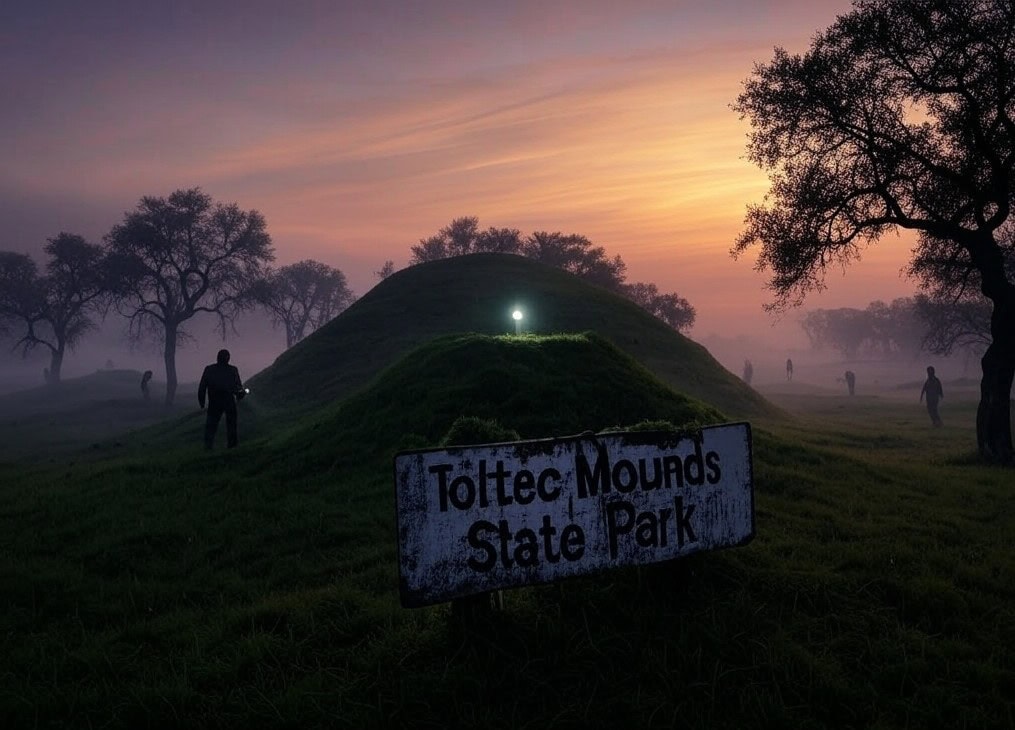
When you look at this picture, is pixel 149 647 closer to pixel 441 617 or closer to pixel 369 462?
pixel 441 617

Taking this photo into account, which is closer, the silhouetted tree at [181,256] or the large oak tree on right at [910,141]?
the large oak tree on right at [910,141]

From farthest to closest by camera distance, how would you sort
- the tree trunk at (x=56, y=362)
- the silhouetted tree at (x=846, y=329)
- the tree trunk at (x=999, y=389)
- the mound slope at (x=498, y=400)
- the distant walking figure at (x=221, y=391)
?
the silhouetted tree at (x=846, y=329), the tree trunk at (x=56, y=362), the tree trunk at (x=999, y=389), the distant walking figure at (x=221, y=391), the mound slope at (x=498, y=400)

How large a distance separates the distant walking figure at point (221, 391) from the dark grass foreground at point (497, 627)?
15.7 ft

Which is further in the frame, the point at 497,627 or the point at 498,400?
the point at 498,400

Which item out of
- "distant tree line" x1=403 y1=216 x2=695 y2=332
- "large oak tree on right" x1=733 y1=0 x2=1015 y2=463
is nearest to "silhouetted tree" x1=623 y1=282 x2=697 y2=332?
"distant tree line" x1=403 y1=216 x2=695 y2=332

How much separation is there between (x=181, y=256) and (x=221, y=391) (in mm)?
41786

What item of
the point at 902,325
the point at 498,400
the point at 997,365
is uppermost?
the point at 902,325

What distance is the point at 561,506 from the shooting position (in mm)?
4738

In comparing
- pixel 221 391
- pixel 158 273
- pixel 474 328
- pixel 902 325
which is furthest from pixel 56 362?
pixel 902 325

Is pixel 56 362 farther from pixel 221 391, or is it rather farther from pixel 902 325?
pixel 902 325

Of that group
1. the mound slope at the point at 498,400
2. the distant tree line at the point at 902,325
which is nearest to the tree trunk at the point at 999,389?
the mound slope at the point at 498,400

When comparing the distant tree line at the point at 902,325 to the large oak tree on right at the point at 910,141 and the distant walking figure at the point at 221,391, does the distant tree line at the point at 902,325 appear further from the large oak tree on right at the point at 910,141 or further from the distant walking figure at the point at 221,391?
the distant walking figure at the point at 221,391

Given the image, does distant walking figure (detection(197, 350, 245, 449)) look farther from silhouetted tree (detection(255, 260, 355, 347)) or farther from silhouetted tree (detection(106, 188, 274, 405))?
silhouetted tree (detection(255, 260, 355, 347))

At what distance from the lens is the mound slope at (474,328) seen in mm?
29688
